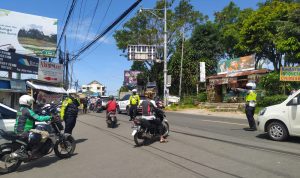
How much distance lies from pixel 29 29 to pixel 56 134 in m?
29.6

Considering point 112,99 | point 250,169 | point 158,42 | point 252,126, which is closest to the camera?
point 250,169

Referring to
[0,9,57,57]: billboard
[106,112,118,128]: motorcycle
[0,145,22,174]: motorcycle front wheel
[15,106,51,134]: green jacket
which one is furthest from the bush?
[0,9,57,57]: billboard

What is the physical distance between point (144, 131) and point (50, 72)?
94.1 ft

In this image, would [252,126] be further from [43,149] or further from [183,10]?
[183,10]

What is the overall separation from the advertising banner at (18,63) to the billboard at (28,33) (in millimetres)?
3705

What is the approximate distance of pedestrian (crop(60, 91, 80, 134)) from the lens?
34.4ft

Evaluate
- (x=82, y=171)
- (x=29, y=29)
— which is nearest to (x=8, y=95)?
(x=29, y=29)

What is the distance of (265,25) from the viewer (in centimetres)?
3675

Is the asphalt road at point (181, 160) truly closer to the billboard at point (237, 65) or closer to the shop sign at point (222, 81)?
the billboard at point (237, 65)

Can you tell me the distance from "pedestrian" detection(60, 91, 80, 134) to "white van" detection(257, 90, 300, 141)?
5.97m

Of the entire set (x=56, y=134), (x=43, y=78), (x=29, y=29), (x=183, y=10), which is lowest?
(x=56, y=134)

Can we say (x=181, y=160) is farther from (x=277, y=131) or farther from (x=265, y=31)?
(x=265, y=31)

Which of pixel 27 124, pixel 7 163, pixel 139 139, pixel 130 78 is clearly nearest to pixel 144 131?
pixel 139 139

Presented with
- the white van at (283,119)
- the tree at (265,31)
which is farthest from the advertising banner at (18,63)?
the white van at (283,119)
